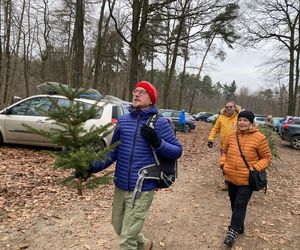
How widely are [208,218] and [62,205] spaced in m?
2.49

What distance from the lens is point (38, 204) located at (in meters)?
6.36

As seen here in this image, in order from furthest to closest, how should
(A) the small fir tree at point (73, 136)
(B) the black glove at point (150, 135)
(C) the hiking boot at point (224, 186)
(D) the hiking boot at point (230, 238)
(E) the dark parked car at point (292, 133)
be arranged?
1. (E) the dark parked car at point (292, 133)
2. (C) the hiking boot at point (224, 186)
3. (D) the hiking boot at point (230, 238)
4. (B) the black glove at point (150, 135)
5. (A) the small fir tree at point (73, 136)

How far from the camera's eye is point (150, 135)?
3443mm

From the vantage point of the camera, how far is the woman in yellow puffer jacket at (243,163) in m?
5.07

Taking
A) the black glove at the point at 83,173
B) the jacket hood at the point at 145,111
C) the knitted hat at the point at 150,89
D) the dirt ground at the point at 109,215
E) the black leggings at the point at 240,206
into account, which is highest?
the knitted hat at the point at 150,89

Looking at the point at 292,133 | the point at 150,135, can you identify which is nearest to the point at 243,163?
the point at 150,135

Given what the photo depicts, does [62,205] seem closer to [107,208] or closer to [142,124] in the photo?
[107,208]

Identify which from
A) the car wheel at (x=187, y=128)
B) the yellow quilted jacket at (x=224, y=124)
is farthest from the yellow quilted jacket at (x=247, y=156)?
the car wheel at (x=187, y=128)

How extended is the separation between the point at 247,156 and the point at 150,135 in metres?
2.17

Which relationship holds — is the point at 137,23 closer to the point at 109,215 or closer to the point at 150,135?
the point at 109,215

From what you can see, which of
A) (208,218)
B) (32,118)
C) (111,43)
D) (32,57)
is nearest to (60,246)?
(208,218)

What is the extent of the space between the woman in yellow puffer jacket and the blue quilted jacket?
1790 mm

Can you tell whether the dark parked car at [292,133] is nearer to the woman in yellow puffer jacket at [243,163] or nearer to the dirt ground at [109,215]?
the dirt ground at [109,215]

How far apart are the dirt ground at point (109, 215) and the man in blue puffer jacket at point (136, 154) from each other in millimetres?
1394
